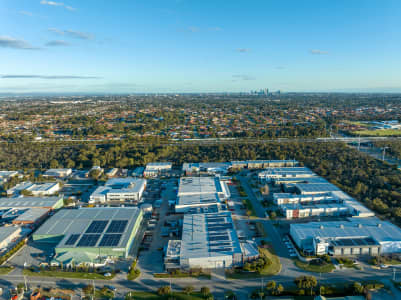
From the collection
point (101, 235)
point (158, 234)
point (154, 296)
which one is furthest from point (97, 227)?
point (154, 296)

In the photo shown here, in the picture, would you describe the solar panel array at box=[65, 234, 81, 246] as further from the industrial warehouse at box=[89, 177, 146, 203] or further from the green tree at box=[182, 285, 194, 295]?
the green tree at box=[182, 285, 194, 295]

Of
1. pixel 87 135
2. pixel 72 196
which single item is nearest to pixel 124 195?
pixel 72 196

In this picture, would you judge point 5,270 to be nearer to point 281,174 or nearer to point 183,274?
point 183,274

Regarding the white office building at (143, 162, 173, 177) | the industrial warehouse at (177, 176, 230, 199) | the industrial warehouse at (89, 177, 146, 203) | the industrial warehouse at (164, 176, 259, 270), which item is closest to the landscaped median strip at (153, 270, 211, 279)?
the industrial warehouse at (164, 176, 259, 270)

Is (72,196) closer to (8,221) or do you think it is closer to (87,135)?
(8,221)

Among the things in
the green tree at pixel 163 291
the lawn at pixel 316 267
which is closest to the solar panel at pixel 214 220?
the lawn at pixel 316 267

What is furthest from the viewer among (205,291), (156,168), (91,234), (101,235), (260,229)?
(156,168)

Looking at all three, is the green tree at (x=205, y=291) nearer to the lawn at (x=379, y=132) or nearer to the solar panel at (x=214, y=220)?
the solar panel at (x=214, y=220)
